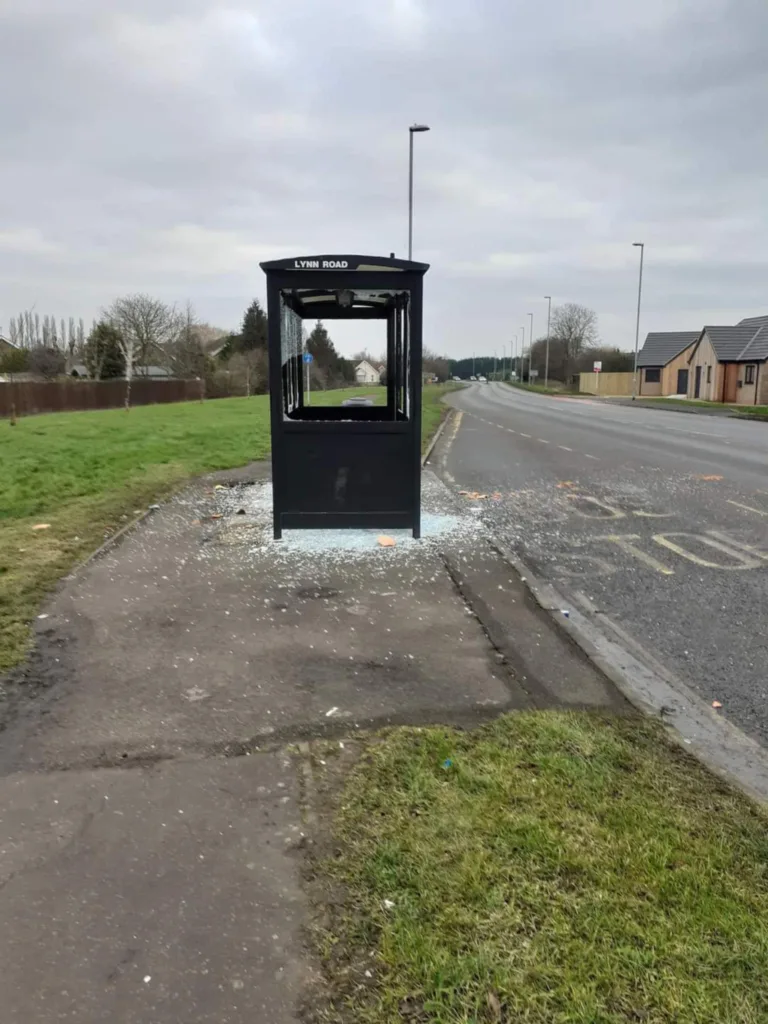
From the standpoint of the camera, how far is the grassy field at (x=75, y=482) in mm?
5728

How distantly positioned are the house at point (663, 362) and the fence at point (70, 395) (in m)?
41.7

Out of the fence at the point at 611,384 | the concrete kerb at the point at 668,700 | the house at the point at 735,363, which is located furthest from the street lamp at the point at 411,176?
the fence at the point at 611,384

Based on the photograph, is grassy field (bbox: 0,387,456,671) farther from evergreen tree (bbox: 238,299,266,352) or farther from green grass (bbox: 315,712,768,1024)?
evergreen tree (bbox: 238,299,266,352)

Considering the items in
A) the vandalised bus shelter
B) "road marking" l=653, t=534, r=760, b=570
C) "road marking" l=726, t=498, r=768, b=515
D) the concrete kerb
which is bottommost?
the concrete kerb

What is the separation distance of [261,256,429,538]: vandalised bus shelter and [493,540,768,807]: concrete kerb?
78.7 inches

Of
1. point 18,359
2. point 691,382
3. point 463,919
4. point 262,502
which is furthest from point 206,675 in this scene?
point 18,359

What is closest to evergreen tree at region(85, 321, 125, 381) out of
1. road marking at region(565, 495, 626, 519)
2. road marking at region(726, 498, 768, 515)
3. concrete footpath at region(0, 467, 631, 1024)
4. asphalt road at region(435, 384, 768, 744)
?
asphalt road at region(435, 384, 768, 744)

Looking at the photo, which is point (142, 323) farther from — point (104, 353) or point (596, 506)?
point (596, 506)

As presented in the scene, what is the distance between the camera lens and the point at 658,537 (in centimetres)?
768

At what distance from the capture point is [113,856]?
253 centimetres

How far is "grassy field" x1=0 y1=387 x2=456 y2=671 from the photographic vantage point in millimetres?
5728

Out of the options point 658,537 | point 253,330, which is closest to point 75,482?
point 658,537

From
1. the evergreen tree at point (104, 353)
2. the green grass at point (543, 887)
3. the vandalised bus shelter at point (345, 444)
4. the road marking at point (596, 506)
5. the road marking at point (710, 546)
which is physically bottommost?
the green grass at point (543, 887)

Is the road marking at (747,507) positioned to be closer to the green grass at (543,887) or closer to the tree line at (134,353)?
the green grass at (543,887)
